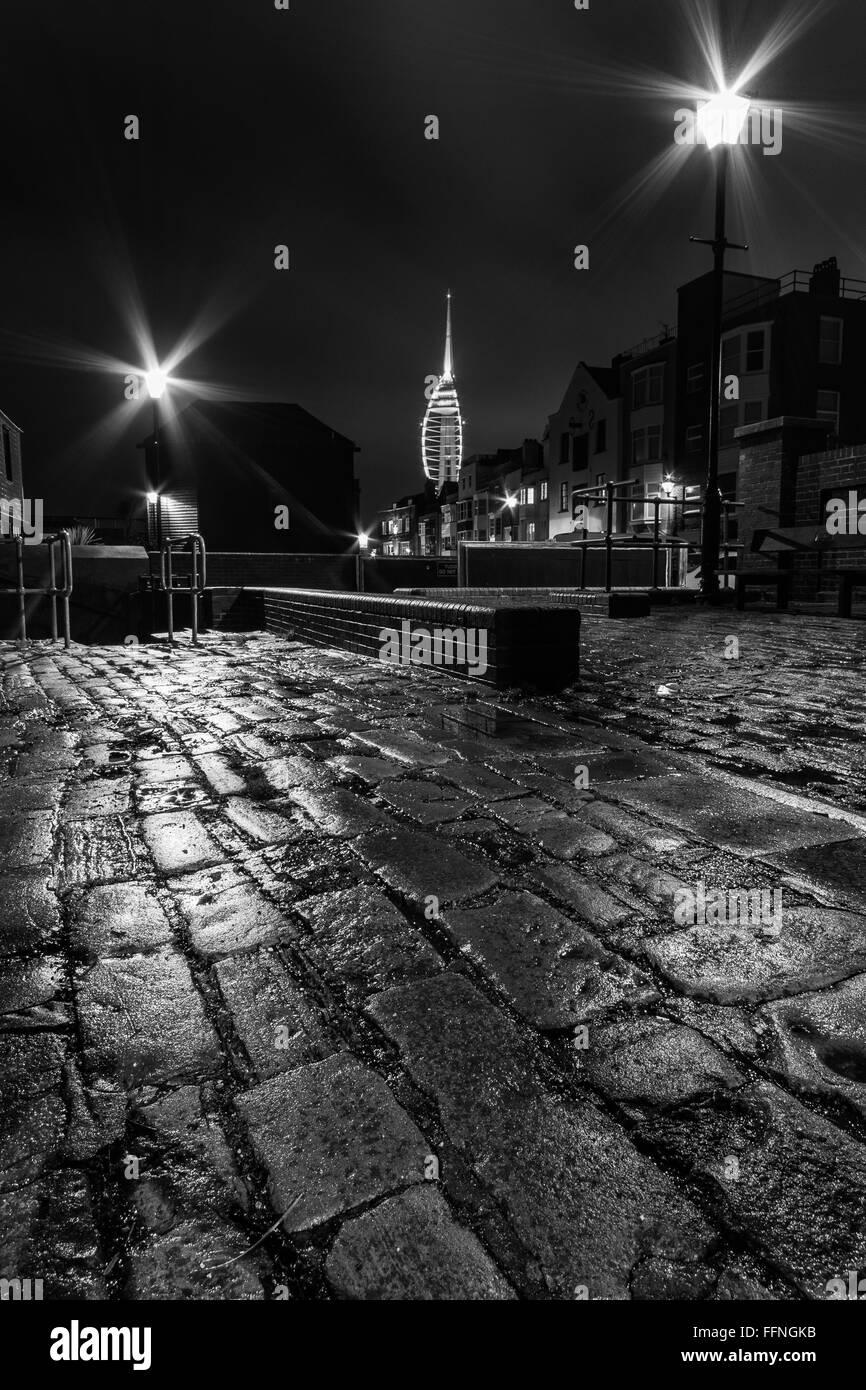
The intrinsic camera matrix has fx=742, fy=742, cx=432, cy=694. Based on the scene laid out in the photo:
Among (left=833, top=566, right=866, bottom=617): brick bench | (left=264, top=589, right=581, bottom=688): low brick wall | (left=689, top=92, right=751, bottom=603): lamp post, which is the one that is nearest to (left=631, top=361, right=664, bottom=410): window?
(left=689, top=92, right=751, bottom=603): lamp post

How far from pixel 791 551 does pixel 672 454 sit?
28749 millimetres

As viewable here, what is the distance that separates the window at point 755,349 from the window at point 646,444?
590cm

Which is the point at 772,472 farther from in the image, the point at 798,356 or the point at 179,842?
the point at 798,356

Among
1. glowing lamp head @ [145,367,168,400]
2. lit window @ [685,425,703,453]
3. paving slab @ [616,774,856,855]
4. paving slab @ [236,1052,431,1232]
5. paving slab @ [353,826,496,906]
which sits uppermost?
lit window @ [685,425,703,453]

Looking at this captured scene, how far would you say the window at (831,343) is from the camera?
111 ft

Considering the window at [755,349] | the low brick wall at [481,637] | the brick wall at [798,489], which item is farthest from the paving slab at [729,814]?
the window at [755,349]

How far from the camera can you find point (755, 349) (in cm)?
3388

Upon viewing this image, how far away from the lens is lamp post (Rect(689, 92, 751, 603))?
33.8ft

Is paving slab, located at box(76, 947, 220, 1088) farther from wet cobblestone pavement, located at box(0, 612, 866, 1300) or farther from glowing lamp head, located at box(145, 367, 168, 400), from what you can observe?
glowing lamp head, located at box(145, 367, 168, 400)

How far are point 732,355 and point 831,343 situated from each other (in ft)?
14.0

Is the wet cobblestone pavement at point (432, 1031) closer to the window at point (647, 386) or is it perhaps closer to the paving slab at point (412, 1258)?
the paving slab at point (412, 1258)

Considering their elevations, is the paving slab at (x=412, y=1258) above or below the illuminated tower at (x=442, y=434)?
below

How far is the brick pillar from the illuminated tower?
901cm
